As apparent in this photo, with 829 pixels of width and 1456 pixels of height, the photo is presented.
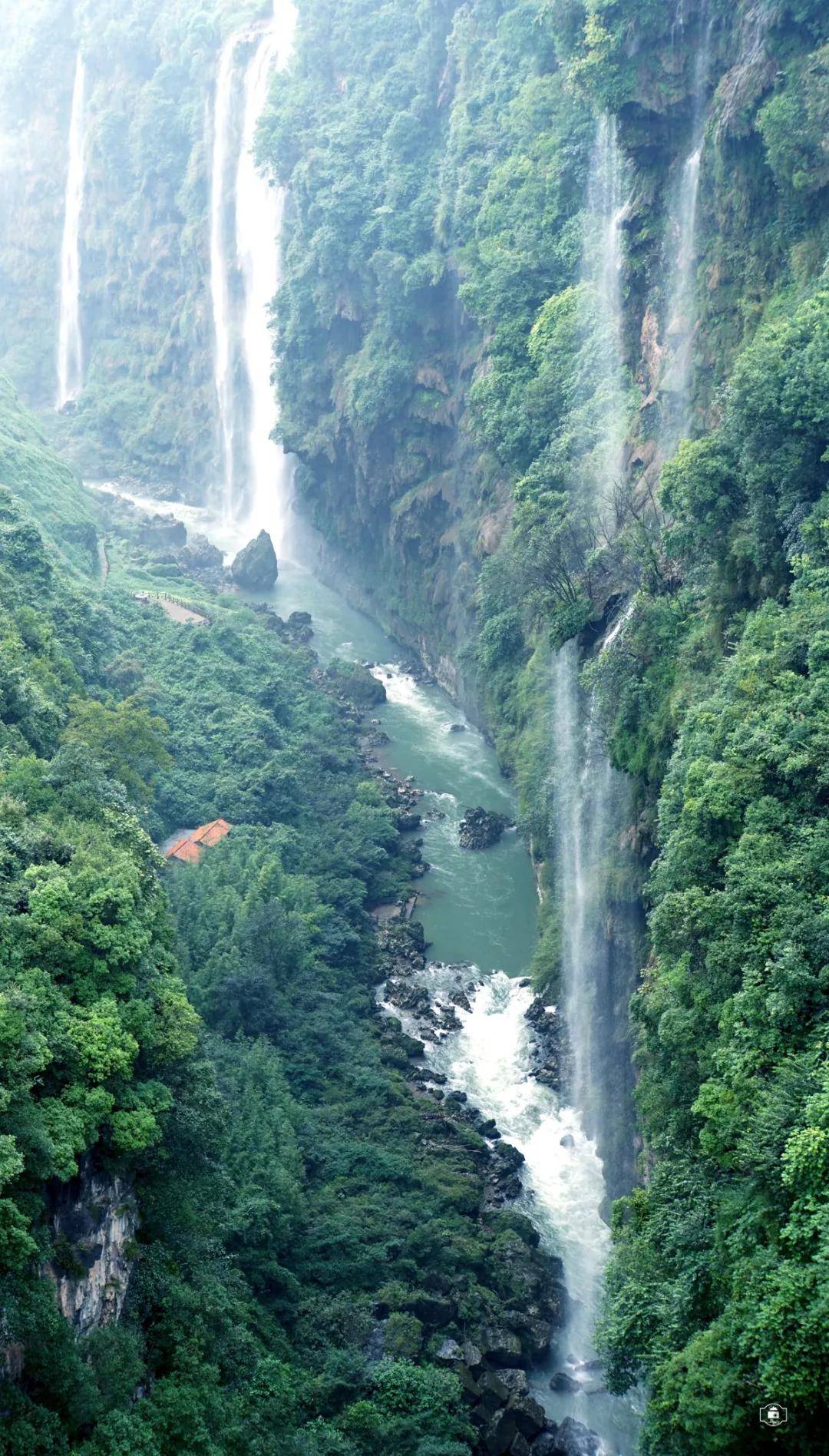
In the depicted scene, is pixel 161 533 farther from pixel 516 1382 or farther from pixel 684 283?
pixel 516 1382

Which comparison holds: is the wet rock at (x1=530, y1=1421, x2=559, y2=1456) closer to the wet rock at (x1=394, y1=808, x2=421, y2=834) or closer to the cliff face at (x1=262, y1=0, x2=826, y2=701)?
the cliff face at (x1=262, y1=0, x2=826, y2=701)

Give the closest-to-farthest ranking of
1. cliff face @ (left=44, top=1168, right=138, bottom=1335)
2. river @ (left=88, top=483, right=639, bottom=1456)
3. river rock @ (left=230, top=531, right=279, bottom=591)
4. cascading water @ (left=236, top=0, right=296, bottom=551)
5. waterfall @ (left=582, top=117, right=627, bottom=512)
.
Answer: cliff face @ (left=44, top=1168, right=138, bottom=1335) → river @ (left=88, top=483, right=639, bottom=1456) → waterfall @ (left=582, top=117, right=627, bottom=512) → river rock @ (left=230, top=531, right=279, bottom=591) → cascading water @ (left=236, top=0, right=296, bottom=551)

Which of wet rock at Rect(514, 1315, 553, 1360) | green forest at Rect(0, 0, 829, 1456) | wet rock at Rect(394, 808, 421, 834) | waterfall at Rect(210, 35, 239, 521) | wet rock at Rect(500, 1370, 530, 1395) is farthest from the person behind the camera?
waterfall at Rect(210, 35, 239, 521)

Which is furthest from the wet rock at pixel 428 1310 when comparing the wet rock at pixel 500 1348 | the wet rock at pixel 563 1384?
the wet rock at pixel 563 1384

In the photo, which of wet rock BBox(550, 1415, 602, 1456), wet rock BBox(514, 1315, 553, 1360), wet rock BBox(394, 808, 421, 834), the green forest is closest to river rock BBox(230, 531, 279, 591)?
the green forest

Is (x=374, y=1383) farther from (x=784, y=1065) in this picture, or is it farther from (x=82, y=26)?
(x=82, y=26)

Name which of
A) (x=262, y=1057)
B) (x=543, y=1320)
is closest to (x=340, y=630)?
(x=262, y=1057)

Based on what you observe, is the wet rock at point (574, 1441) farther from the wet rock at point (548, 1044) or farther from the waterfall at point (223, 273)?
the waterfall at point (223, 273)
